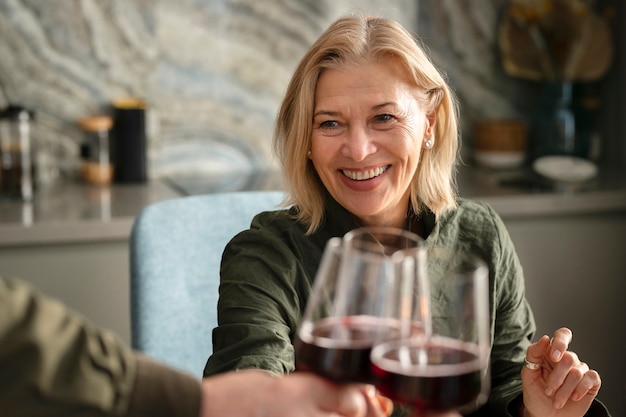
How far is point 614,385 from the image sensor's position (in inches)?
119

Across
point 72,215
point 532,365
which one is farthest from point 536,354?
point 72,215

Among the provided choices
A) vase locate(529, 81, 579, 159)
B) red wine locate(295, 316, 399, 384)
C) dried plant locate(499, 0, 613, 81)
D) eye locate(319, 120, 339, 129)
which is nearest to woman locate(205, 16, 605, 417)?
eye locate(319, 120, 339, 129)

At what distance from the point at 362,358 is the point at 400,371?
0.04 meters

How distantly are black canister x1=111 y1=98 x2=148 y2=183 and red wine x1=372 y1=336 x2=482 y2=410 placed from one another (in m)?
2.21

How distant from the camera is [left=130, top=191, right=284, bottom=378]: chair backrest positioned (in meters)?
1.72

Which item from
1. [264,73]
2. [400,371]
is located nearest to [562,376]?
[400,371]

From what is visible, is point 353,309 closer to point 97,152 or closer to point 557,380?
point 557,380

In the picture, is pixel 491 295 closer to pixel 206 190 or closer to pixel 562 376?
pixel 562 376

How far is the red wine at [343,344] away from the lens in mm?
857

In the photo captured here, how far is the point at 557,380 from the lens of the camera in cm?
139

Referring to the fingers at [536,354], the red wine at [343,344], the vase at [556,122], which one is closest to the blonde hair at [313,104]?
the fingers at [536,354]

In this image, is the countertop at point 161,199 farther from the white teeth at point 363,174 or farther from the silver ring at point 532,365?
the silver ring at point 532,365

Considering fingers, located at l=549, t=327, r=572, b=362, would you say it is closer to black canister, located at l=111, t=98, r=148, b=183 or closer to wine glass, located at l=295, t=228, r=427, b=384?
wine glass, located at l=295, t=228, r=427, b=384

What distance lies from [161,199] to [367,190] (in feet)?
4.15
